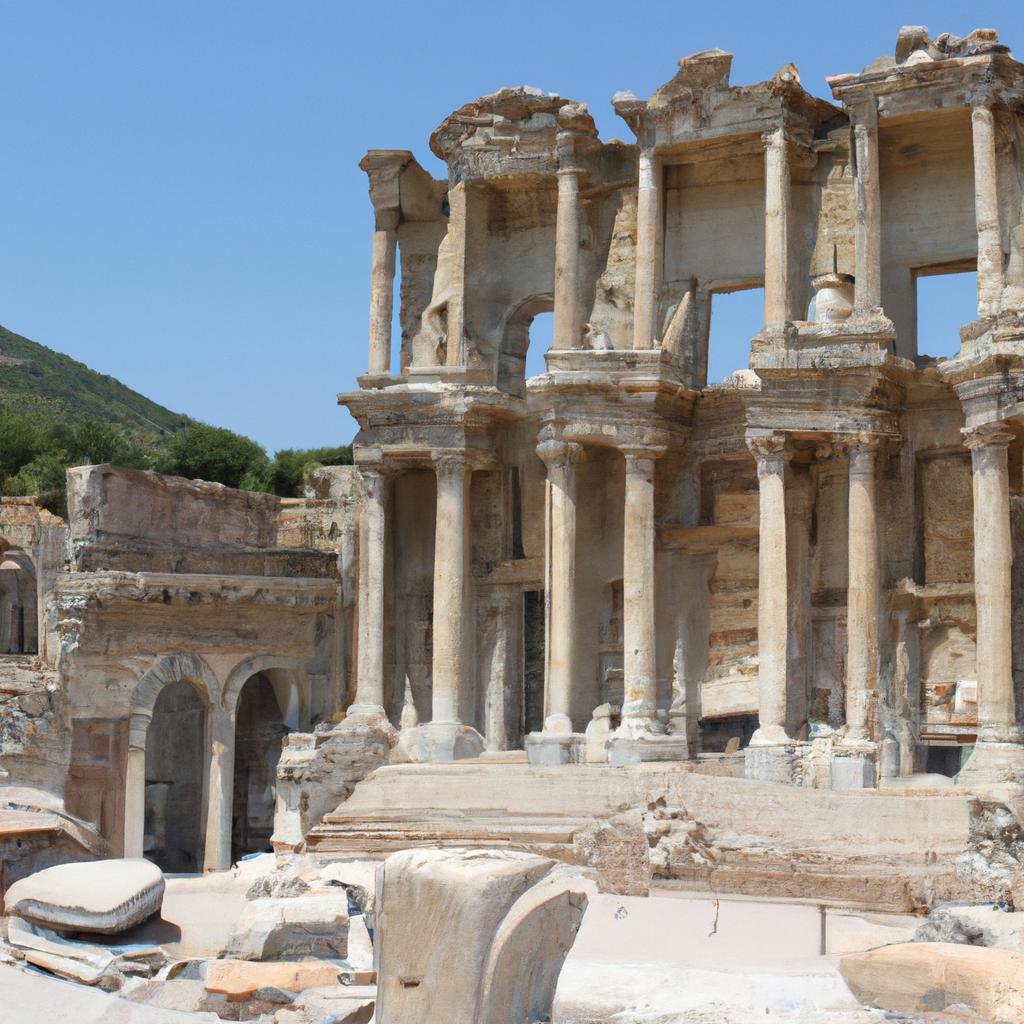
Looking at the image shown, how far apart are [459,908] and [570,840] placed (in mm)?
9912

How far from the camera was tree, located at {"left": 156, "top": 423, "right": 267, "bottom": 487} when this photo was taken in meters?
53.7

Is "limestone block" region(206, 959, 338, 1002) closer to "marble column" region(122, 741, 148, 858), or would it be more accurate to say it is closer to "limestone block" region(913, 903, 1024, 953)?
"limestone block" region(913, 903, 1024, 953)

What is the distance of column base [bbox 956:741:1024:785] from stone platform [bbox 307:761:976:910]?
44.8 inches

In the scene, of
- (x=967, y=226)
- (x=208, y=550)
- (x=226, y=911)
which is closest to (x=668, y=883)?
(x=226, y=911)

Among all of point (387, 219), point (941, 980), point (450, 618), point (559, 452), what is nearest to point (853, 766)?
point (559, 452)

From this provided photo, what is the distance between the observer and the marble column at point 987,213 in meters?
22.2

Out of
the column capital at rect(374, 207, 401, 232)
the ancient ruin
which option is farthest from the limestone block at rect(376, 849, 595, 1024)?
the column capital at rect(374, 207, 401, 232)

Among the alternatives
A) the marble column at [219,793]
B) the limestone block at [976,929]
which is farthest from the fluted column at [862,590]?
the marble column at [219,793]

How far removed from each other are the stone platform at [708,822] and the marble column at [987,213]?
6.46 metres

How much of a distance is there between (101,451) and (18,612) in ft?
36.1

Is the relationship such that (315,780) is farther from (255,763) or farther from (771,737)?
(255,763)

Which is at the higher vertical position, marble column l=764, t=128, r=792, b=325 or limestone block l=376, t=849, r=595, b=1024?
marble column l=764, t=128, r=792, b=325

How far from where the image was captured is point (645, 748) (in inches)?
905

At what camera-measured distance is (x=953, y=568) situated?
2353 cm
